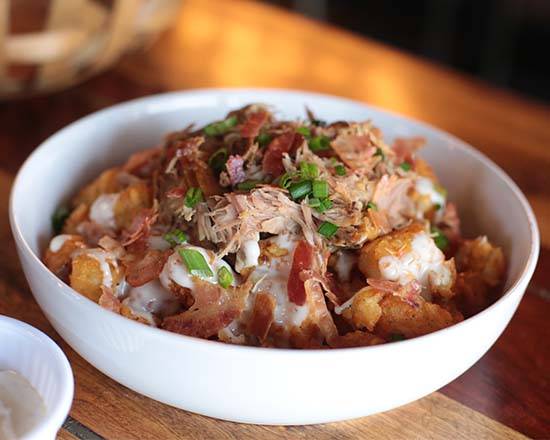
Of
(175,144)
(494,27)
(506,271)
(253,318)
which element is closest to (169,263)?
(253,318)

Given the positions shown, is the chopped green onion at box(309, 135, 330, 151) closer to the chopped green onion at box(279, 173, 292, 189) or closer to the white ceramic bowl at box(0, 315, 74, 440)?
the chopped green onion at box(279, 173, 292, 189)

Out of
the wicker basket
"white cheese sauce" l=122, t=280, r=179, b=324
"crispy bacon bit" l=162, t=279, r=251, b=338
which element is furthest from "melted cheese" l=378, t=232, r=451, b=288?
the wicker basket

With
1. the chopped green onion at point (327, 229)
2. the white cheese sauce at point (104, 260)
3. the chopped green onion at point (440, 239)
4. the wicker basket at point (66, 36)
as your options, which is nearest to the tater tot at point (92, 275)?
the white cheese sauce at point (104, 260)

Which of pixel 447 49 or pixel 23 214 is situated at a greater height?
pixel 23 214

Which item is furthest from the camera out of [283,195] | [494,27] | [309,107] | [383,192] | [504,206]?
[494,27]

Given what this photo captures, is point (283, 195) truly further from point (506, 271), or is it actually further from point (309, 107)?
point (309, 107)

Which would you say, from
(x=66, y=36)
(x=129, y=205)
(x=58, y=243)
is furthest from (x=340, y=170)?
(x=66, y=36)
